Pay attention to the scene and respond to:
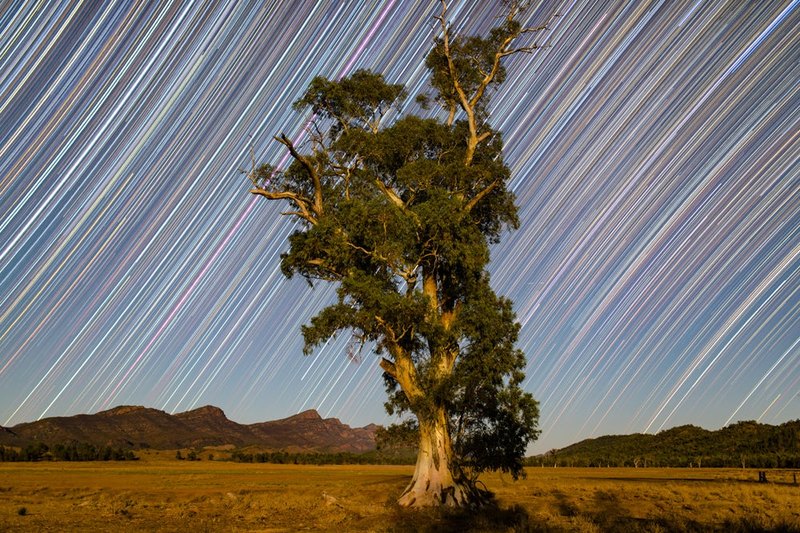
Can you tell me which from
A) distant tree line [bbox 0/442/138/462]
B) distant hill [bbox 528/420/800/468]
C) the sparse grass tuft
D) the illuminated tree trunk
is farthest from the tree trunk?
distant tree line [bbox 0/442/138/462]

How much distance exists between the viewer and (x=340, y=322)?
2578cm

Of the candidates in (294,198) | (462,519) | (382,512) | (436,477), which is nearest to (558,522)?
(462,519)

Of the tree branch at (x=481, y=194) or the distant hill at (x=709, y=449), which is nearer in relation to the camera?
the tree branch at (x=481, y=194)

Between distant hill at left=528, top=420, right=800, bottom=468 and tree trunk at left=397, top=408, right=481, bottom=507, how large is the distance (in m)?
74.7

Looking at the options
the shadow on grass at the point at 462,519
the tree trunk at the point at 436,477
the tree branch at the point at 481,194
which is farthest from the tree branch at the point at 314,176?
the shadow on grass at the point at 462,519

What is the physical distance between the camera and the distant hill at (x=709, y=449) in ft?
324

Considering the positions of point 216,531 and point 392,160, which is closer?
point 216,531

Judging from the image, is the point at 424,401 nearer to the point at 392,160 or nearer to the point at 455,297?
the point at 455,297

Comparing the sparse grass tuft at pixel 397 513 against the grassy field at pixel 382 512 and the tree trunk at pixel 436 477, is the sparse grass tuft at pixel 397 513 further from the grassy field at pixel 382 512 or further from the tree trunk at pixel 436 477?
the tree trunk at pixel 436 477

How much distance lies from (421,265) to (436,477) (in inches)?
378

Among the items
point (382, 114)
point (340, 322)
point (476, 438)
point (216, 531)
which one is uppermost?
point (382, 114)

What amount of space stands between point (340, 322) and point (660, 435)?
153 metres

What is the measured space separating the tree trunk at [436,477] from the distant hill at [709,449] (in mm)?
74699

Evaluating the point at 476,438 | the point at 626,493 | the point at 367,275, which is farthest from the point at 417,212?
the point at 626,493
